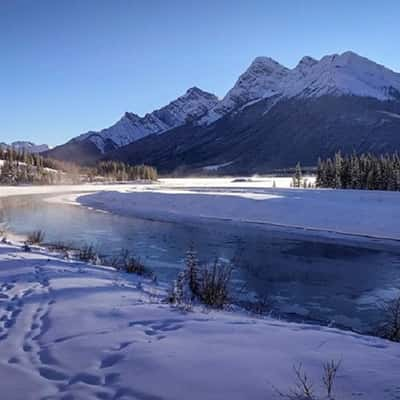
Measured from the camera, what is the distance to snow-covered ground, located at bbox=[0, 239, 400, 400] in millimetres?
4520

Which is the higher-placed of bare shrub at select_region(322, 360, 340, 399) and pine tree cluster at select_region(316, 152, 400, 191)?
pine tree cluster at select_region(316, 152, 400, 191)

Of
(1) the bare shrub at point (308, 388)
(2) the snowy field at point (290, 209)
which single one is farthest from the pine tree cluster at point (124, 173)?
(1) the bare shrub at point (308, 388)

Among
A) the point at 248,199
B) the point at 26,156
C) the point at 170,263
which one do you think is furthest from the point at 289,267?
the point at 26,156

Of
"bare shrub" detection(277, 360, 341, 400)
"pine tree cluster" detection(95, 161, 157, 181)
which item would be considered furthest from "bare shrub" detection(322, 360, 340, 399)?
"pine tree cluster" detection(95, 161, 157, 181)

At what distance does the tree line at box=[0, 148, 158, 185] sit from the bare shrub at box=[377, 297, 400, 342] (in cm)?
10143

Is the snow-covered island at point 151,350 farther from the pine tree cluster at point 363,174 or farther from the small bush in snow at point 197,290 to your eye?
the pine tree cluster at point 363,174

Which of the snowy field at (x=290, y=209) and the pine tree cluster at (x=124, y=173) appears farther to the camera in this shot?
the pine tree cluster at (x=124, y=173)

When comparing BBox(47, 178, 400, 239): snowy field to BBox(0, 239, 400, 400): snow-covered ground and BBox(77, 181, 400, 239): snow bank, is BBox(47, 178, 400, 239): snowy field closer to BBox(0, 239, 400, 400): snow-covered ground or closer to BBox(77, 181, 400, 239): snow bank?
BBox(77, 181, 400, 239): snow bank

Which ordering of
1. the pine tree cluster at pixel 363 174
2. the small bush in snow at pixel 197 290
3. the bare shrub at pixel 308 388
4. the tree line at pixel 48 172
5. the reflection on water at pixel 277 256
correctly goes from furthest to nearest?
the tree line at pixel 48 172 → the pine tree cluster at pixel 363 174 → the reflection on water at pixel 277 256 → the small bush in snow at pixel 197 290 → the bare shrub at pixel 308 388

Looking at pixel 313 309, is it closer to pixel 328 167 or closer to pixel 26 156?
pixel 328 167

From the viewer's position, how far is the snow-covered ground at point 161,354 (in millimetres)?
4520

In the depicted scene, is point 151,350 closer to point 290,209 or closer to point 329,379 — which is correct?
point 329,379

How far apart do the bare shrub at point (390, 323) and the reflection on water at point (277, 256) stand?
0.30 m

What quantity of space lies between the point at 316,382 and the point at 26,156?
129 metres
